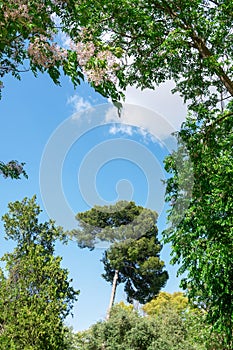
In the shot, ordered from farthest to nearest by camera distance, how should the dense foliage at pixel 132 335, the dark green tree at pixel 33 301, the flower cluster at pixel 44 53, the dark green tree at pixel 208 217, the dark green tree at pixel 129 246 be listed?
the dark green tree at pixel 129 246 < the dense foliage at pixel 132 335 < the dark green tree at pixel 33 301 < the dark green tree at pixel 208 217 < the flower cluster at pixel 44 53

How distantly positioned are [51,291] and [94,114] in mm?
4377

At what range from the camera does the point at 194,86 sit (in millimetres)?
9914

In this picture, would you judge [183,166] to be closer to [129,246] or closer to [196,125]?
[196,125]

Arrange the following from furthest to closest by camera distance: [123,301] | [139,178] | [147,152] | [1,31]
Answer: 1. [123,301]
2. [139,178]
3. [147,152]
4. [1,31]

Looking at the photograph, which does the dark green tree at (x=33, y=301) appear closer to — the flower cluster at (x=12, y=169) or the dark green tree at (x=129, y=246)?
the flower cluster at (x=12, y=169)

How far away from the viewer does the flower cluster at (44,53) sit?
345 cm

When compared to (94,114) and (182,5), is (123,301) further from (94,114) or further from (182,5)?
(182,5)

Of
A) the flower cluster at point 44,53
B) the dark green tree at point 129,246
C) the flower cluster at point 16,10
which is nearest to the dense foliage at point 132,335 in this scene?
the dark green tree at point 129,246

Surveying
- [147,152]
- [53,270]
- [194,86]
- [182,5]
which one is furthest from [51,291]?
Answer: [182,5]

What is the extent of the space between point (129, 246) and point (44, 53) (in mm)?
23586

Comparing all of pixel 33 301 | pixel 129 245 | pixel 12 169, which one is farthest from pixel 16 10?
pixel 129 245

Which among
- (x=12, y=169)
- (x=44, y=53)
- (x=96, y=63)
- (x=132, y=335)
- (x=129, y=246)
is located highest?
(x=129, y=246)

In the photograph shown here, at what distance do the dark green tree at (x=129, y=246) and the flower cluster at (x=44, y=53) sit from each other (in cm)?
2209

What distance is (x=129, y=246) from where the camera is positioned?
2627 centimetres
